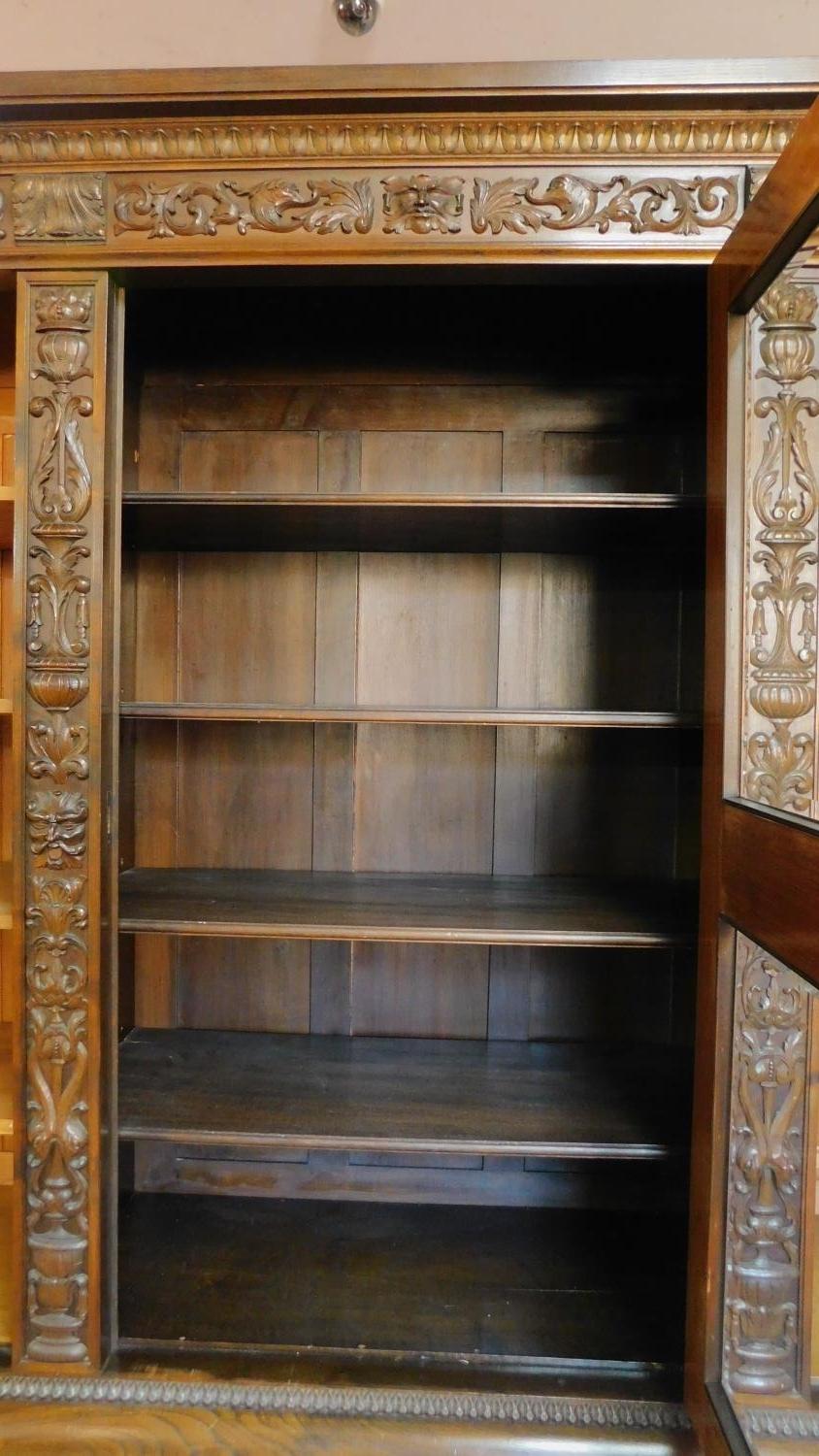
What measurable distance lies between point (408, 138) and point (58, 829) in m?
1.11

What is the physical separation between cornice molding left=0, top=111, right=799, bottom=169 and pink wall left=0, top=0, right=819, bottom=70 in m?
0.41

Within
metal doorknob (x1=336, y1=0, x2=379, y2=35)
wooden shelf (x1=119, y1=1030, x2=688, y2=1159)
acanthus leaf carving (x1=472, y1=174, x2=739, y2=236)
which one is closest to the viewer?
acanthus leaf carving (x1=472, y1=174, x2=739, y2=236)

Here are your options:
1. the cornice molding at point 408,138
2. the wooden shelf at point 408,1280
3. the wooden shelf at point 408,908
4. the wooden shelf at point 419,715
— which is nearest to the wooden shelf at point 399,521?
the wooden shelf at point 419,715

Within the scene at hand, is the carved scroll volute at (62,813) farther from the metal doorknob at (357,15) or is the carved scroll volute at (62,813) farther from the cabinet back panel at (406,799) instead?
the metal doorknob at (357,15)

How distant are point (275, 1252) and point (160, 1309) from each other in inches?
8.5

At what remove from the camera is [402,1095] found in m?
1.36

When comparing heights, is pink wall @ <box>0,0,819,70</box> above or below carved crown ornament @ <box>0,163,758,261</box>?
above

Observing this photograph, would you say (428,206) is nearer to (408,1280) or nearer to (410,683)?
(410,683)

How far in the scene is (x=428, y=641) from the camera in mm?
1580

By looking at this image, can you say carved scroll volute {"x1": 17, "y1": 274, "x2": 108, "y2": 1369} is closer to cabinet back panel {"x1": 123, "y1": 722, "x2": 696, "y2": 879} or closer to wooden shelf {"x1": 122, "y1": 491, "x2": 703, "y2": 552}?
wooden shelf {"x1": 122, "y1": 491, "x2": 703, "y2": 552}

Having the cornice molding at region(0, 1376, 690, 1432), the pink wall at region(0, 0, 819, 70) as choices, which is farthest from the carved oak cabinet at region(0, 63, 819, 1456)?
the pink wall at region(0, 0, 819, 70)

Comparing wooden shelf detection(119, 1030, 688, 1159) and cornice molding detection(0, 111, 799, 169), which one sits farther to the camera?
wooden shelf detection(119, 1030, 688, 1159)

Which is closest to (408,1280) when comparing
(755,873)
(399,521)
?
(755,873)

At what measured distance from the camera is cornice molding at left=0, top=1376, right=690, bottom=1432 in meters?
1.15
